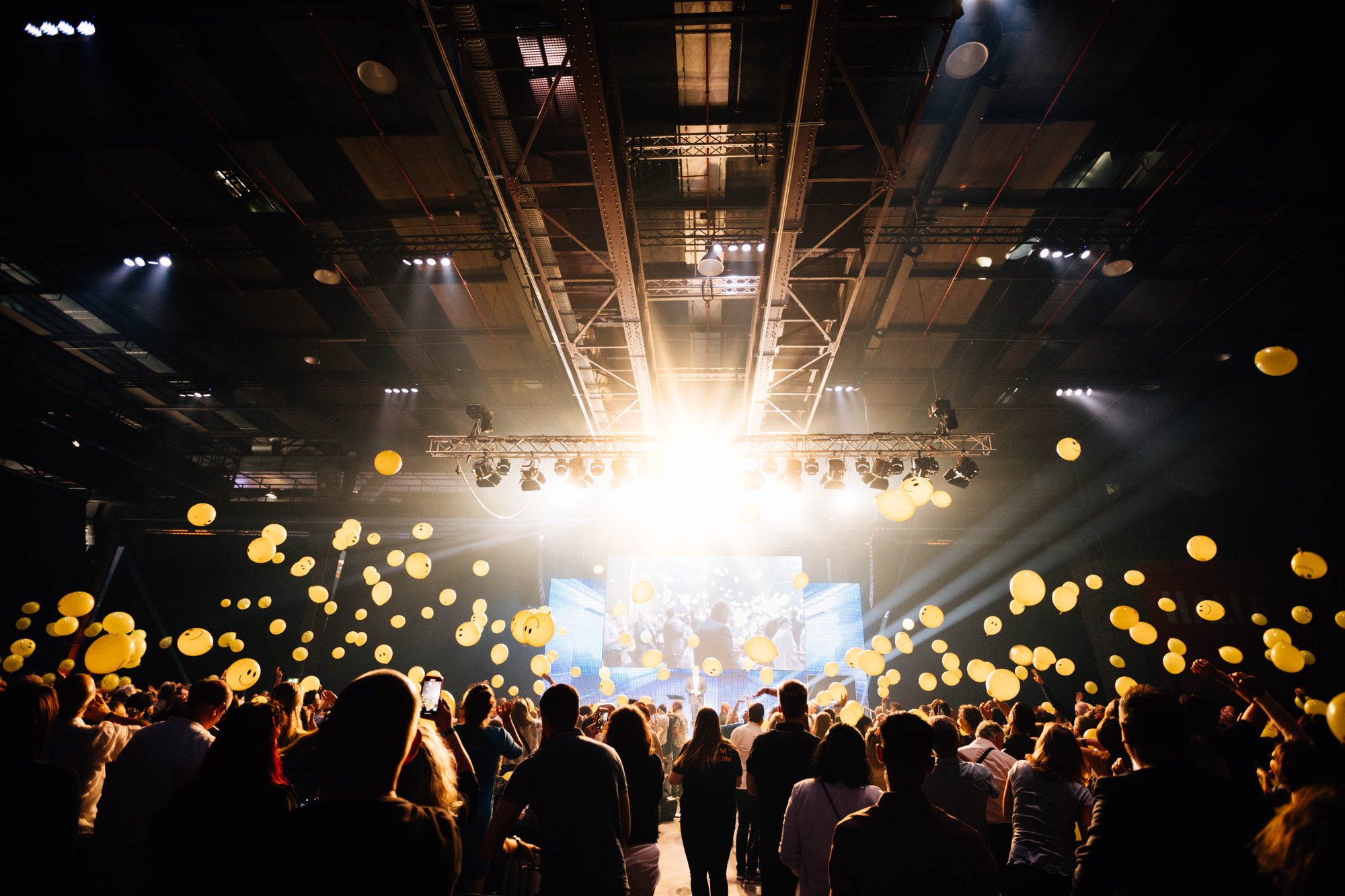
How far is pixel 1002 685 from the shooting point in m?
4.95

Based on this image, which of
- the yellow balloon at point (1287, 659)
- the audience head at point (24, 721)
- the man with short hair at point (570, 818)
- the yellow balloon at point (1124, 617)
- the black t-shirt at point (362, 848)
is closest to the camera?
the black t-shirt at point (362, 848)

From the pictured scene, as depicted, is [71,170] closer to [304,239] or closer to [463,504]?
[304,239]

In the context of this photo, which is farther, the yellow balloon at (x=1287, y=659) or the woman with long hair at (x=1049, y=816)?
the yellow balloon at (x=1287, y=659)

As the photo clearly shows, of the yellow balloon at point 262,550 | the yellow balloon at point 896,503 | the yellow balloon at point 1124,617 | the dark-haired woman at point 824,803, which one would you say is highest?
the yellow balloon at point 896,503

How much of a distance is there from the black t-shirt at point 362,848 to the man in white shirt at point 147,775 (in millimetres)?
1728

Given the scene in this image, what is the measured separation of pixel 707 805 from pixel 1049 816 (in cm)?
174

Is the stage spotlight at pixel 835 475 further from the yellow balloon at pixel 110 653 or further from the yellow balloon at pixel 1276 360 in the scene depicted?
the yellow balloon at pixel 110 653

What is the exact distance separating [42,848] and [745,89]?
6176 millimetres

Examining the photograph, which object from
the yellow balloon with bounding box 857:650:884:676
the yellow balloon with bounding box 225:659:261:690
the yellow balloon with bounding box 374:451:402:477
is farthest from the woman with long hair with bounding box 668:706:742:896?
the yellow balloon with bounding box 225:659:261:690

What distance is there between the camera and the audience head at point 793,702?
125 inches

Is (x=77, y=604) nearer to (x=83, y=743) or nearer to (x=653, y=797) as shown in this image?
(x=83, y=743)

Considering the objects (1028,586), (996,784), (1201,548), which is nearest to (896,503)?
(1028,586)

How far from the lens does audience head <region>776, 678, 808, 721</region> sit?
3188 mm

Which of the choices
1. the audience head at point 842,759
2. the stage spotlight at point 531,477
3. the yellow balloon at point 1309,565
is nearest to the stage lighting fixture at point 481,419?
Answer: the stage spotlight at point 531,477
